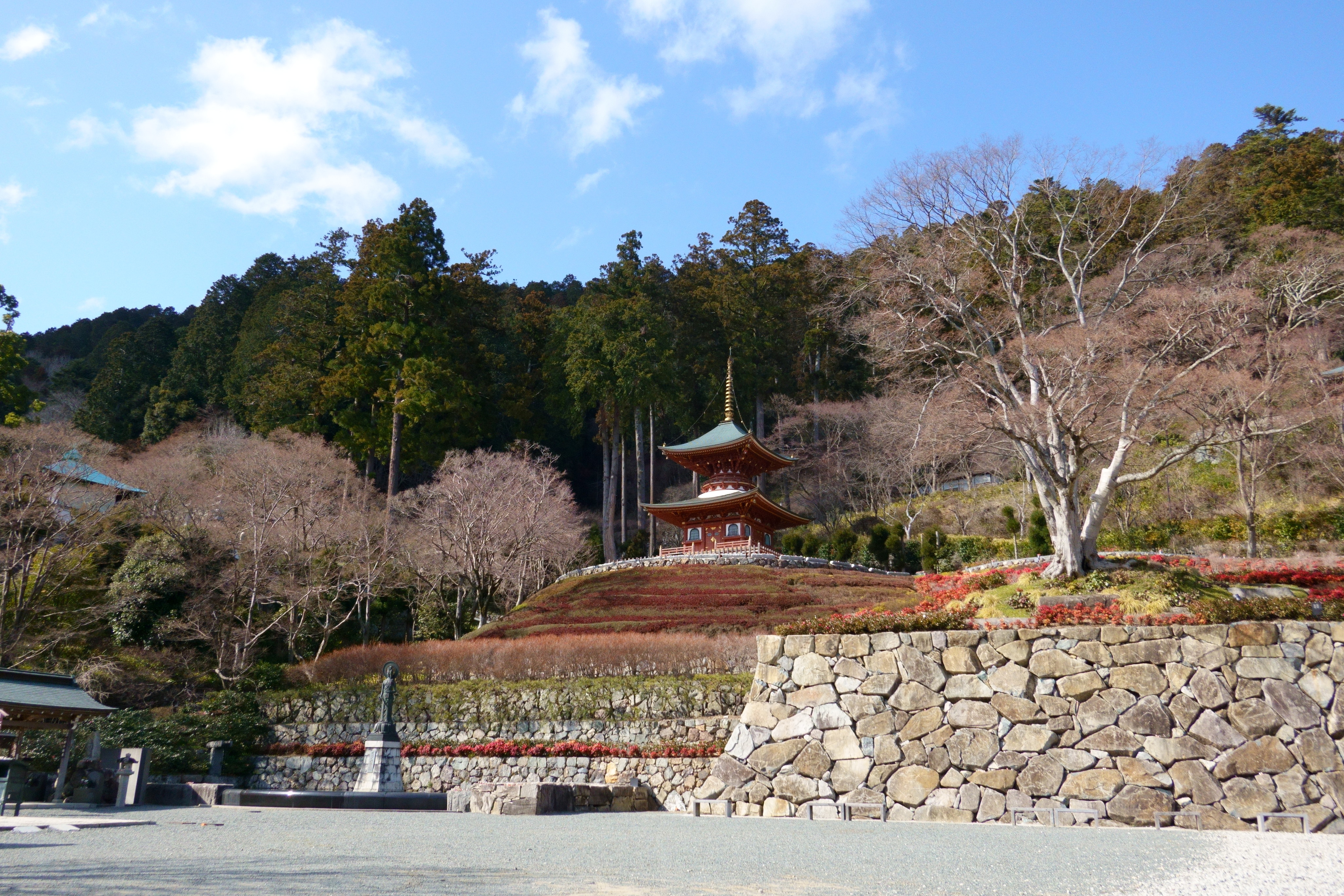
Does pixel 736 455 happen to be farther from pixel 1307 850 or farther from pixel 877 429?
pixel 1307 850

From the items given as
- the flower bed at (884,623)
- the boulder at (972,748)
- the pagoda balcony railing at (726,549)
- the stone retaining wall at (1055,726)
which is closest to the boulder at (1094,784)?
the stone retaining wall at (1055,726)

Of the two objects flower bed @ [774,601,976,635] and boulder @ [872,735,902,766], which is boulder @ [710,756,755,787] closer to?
boulder @ [872,735,902,766]

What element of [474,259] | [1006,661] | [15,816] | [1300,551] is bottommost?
[15,816]

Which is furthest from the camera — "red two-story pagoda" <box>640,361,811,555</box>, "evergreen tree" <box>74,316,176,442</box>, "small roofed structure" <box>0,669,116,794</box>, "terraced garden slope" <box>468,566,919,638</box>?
"evergreen tree" <box>74,316,176,442</box>

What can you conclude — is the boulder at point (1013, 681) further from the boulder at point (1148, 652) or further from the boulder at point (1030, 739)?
the boulder at point (1148, 652)

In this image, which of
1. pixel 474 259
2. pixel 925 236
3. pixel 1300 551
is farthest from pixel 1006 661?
pixel 474 259

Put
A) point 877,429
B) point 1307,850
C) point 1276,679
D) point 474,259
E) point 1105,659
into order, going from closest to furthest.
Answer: point 1307,850, point 1276,679, point 1105,659, point 877,429, point 474,259

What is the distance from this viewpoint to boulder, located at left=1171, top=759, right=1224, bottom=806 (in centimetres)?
985

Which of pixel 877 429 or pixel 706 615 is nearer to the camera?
pixel 706 615

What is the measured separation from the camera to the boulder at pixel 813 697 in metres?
12.0

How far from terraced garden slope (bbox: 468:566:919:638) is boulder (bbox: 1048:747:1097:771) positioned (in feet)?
25.7

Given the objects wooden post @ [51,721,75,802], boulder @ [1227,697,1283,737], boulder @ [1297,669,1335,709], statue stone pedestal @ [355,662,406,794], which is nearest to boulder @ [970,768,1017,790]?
boulder @ [1227,697,1283,737]

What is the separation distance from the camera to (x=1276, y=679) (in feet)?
33.3

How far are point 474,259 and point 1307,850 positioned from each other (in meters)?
48.2
